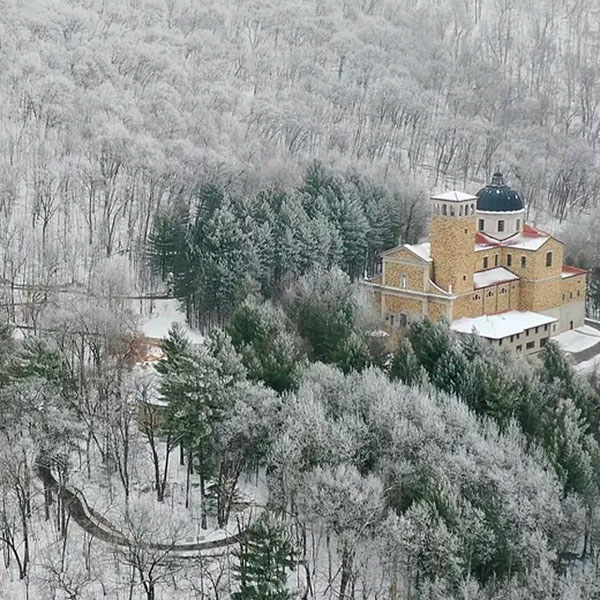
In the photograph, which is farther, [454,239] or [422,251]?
[422,251]

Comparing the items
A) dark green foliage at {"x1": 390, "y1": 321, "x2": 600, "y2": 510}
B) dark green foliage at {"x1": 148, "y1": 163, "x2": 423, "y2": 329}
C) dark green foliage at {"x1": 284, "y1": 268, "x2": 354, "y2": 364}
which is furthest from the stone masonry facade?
dark green foliage at {"x1": 390, "y1": 321, "x2": 600, "y2": 510}

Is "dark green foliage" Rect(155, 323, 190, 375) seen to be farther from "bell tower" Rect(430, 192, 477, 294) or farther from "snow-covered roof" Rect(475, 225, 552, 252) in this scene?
"snow-covered roof" Rect(475, 225, 552, 252)

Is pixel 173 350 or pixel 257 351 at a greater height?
pixel 173 350

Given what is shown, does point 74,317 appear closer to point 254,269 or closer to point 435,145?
point 254,269

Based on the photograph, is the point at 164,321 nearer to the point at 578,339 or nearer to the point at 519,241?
the point at 519,241

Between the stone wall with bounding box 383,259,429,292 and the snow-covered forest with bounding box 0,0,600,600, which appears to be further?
the stone wall with bounding box 383,259,429,292

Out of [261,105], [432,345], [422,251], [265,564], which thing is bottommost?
[265,564]

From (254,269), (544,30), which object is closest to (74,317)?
(254,269)

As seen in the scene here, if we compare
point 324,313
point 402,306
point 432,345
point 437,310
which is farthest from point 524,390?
point 402,306
